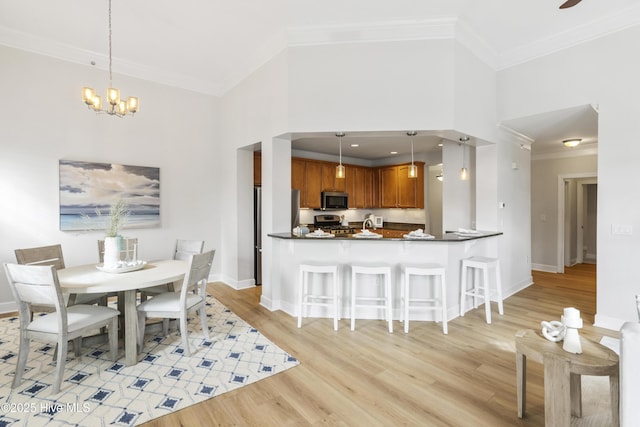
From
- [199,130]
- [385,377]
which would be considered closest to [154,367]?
[385,377]

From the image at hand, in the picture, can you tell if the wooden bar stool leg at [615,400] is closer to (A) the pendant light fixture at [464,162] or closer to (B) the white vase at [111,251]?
(A) the pendant light fixture at [464,162]

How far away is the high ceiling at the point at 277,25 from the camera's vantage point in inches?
125

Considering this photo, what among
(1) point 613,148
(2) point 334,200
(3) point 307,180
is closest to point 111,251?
(3) point 307,180

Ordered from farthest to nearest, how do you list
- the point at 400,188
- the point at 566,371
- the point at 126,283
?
the point at 400,188
the point at 126,283
the point at 566,371

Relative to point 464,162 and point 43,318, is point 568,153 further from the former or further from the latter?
point 43,318

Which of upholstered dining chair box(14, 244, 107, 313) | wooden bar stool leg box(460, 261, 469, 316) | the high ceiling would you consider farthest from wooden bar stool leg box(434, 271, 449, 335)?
upholstered dining chair box(14, 244, 107, 313)

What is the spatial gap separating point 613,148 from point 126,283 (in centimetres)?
515

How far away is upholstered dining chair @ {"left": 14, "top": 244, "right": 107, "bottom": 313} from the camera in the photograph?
2.88 metres

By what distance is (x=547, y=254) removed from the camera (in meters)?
6.49

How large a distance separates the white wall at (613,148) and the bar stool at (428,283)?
1877mm

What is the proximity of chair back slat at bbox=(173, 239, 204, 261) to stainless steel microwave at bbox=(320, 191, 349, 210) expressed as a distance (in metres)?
3.42

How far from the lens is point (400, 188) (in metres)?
7.26

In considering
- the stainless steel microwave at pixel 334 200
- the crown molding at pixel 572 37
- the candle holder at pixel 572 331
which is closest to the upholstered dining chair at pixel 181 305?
the candle holder at pixel 572 331

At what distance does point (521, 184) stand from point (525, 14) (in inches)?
105
